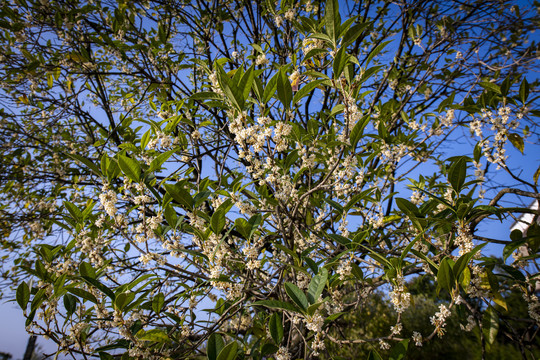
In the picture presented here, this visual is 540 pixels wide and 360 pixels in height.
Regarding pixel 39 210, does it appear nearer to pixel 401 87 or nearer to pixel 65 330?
pixel 65 330

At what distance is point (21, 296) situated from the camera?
4.69 ft

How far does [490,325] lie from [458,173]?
0.75 m

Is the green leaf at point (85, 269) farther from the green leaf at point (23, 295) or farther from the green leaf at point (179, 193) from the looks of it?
the green leaf at point (179, 193)

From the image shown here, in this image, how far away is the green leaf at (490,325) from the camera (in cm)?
133

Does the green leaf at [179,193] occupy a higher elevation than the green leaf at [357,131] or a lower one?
lower

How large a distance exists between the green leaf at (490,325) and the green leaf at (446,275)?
50 cm

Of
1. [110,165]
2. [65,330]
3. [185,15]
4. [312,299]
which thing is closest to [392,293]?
[312,299]

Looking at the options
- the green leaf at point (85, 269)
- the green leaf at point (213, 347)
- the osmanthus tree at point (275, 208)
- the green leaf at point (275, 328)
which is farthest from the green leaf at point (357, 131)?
the green leaf at point (85, 269)

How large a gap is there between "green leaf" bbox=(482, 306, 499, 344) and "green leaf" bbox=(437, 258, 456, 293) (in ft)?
1.65

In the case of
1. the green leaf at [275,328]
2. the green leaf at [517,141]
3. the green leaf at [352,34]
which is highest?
the green leaf at [352,34]

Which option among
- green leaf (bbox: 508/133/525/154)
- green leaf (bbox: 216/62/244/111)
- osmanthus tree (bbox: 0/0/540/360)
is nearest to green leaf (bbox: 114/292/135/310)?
osmanthus tree (bbox: 0/0/540/360)

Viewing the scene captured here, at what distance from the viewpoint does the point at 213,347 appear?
1.18 m

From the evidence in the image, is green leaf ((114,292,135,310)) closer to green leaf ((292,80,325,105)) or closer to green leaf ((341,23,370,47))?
green leaf ((292,80,325,105))

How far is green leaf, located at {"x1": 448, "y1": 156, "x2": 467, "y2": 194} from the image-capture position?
1.28 m
